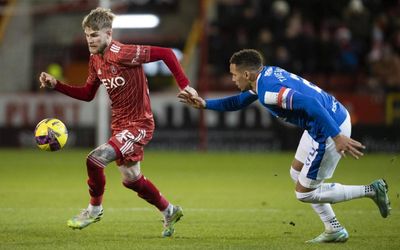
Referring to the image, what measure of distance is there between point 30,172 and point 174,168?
2.88 m

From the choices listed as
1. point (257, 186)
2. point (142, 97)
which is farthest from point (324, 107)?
point (257, 186)

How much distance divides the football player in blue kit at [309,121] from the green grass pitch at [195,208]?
439mm

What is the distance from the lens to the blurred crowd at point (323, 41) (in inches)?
834

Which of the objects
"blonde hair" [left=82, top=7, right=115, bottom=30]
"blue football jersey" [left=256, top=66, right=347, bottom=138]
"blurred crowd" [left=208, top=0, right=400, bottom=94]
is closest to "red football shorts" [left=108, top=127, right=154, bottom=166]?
"blonde hair" [left=82, top=7, right=115, bottom=30]

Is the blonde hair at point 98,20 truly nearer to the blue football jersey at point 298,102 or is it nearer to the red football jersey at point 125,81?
the red football jersey at point 125,81

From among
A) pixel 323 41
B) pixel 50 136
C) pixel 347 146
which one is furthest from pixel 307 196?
pixel 323 41

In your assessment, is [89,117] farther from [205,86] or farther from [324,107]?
[324,107]

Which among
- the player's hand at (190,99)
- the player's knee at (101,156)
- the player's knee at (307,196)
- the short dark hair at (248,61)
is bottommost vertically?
the player's knee at (307,196)

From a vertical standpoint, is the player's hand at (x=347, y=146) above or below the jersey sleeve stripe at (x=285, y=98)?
below

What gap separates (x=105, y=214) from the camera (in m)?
9.98

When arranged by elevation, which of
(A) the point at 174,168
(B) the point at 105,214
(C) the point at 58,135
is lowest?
(A) the point at 174,168

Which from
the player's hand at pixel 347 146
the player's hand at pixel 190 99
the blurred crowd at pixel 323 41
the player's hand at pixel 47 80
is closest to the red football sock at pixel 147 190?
the player's hand at pixel 190 99

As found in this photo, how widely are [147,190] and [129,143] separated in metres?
0.57

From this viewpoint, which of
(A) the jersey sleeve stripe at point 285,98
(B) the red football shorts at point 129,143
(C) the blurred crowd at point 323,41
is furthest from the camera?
(C) the blurred crowd at point 323,41
